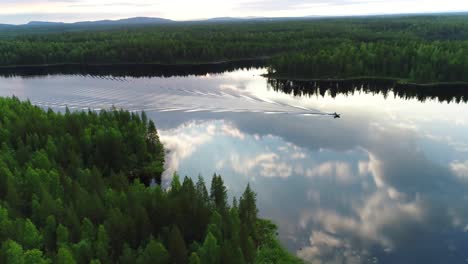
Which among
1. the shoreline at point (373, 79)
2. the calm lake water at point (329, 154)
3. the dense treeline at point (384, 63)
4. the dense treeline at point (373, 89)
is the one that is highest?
the dense treeline at point (384, 63)

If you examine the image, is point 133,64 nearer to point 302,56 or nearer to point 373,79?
point 302,56

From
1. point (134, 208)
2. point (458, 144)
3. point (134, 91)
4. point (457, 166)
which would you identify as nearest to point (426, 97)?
point (458, 144)

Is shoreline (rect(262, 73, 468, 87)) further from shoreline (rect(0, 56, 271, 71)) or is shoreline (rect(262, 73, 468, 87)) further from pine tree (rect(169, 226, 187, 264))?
pine tree (rect(169, 226, 187, 264))

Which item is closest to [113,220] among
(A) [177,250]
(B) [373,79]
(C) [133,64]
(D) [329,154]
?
(A) [177,250]

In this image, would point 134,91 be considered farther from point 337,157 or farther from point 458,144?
point 458,144

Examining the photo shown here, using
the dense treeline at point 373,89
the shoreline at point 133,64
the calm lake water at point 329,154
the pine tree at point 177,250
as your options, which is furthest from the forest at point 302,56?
the pine tree at point 177,250

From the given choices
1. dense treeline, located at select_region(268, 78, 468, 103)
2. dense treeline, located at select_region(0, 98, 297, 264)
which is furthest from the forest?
dense treeline, located at select_region(0, 98, 297, 264)

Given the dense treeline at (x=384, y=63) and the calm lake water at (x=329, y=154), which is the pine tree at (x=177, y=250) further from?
the dense treeline at (x=384, y=63)
